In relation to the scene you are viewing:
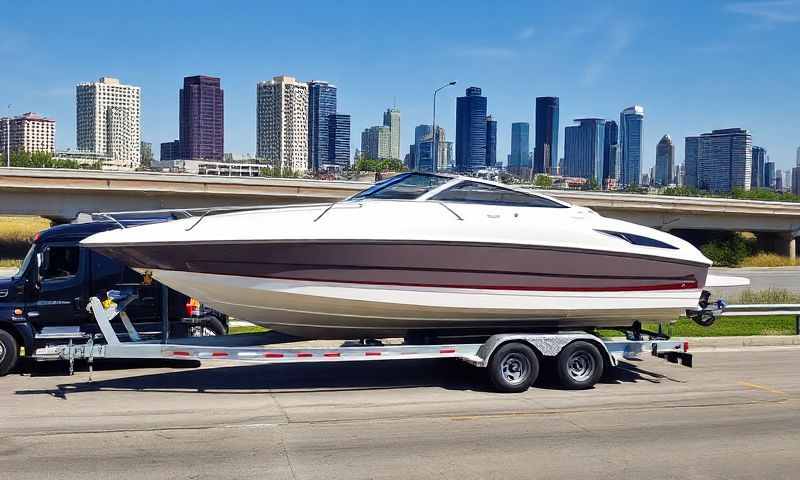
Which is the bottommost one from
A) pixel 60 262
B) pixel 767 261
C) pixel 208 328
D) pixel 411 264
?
pixel 767 261

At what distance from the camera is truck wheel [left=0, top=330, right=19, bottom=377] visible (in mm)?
11109

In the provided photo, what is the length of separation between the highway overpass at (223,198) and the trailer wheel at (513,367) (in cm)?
2881

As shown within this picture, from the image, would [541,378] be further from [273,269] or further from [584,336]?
[273,269]

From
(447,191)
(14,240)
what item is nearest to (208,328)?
(447,191)

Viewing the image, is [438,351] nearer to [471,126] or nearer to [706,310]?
[706,310]

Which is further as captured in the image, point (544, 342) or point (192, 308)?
point (192, 308)

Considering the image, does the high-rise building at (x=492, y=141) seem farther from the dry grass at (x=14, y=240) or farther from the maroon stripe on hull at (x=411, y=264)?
the maroon stripe on hull at (x=411, y=264)

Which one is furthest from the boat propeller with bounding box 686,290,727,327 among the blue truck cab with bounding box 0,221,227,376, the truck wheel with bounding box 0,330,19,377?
the truck wheel with bounding box 0,330,19,377

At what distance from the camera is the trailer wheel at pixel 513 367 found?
420 inches

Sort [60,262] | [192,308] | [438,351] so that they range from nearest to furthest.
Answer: [438,351], [60,262], [192,308]

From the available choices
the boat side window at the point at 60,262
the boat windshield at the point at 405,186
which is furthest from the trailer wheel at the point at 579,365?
the boat side window at the point at 60,262

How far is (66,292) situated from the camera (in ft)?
37.9

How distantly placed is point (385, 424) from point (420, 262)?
212cm

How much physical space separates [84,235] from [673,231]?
43.6 m
